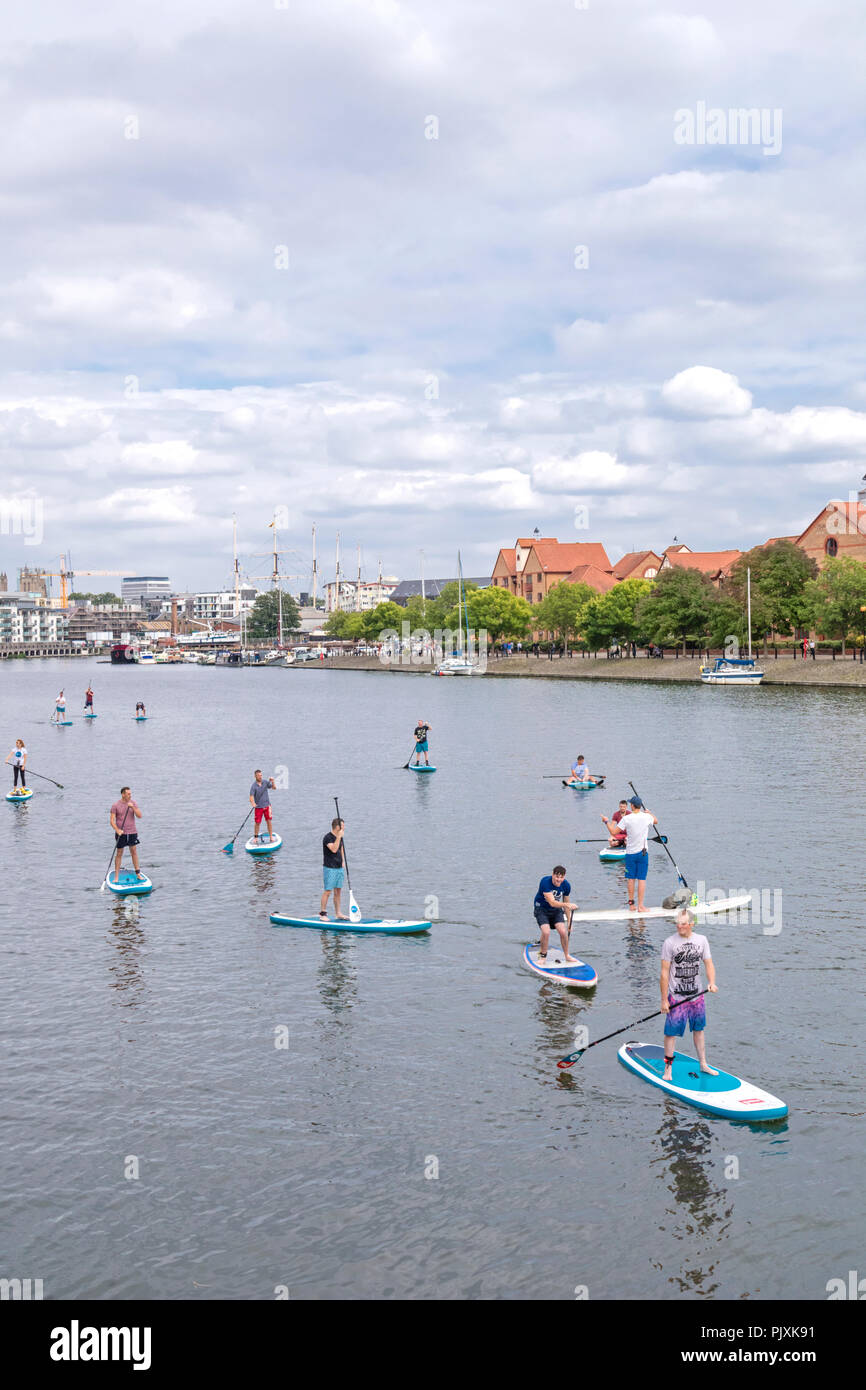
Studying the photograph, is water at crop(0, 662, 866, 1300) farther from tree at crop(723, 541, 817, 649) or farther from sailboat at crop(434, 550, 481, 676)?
sailboat at crop(434, 550, 481, 676)

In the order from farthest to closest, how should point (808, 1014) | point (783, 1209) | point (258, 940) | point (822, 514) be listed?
point (822, 514) → point (258, 940) → point (808, 1014) → point (783, 1209)

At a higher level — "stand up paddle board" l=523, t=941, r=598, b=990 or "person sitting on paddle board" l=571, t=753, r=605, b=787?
"person sitting on paddle board" l=571, t=753, r=605, b=787

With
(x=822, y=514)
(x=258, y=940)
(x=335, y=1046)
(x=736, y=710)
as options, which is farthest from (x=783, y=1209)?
(x=822, y=514)

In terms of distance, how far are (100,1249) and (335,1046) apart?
245 inches

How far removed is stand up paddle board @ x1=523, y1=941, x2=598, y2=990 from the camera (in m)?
21.9

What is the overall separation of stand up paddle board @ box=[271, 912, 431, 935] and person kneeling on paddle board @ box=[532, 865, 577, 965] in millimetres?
3991

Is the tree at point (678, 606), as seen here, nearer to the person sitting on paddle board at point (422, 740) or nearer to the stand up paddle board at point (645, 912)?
the person sitting on paddle board at point (422, 740)

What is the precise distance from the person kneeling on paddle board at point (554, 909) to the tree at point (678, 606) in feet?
383

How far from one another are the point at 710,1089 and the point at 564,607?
6474 inches

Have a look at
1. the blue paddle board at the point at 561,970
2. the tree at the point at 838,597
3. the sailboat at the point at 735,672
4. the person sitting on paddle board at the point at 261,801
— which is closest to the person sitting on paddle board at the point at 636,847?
the blue paddle board at the point at 561,970

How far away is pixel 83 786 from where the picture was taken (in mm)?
54281

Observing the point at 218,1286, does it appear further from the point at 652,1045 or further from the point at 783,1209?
the point at 652,1045

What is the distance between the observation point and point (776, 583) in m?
130

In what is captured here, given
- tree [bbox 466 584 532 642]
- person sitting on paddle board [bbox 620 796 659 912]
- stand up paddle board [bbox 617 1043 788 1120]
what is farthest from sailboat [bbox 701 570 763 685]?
stand up paddle board [bbox 617 1043 788 1120]
